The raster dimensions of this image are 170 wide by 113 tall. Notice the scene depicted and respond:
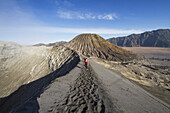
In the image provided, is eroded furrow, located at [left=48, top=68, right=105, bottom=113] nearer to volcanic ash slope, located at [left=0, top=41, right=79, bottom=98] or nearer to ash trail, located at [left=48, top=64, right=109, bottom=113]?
ash trail, located at [left=48, top=64, right=109, bottom=113]

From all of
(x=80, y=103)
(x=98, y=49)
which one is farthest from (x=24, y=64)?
(x=98, y=49)

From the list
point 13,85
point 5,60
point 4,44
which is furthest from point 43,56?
point 4,44

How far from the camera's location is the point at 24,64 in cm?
2447

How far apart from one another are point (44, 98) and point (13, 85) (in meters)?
18.9

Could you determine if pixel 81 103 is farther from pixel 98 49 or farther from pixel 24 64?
pixel 98 49

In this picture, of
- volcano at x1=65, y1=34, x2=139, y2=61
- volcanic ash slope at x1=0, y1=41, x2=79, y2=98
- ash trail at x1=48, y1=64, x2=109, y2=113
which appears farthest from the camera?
volcano at x1=65, y1=34, x2=139, y2=61

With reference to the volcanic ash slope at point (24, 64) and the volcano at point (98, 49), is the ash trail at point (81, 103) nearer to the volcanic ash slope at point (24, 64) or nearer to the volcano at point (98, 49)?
the volcanic ash slope at point (24, 64)

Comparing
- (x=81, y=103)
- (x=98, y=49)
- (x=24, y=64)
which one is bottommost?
(x=24, y=64)

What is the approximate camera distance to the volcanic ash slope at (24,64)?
19281 millimetres

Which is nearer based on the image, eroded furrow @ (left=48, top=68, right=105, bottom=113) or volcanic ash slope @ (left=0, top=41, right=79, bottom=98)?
eroded furrow @ (left=48, top=68, right=105, bottom=113)

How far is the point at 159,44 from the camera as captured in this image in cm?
11794

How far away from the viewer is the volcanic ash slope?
19281 millimetres

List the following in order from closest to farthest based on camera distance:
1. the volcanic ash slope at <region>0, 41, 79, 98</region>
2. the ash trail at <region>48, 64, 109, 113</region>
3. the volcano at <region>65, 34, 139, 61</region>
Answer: the ash trail at <region>48, 64, 109, 113</region> → the volcanic ash slope at <region>0, 41, 79, 98</region> → the volcano at <region>65, 34, 139, 61</region>

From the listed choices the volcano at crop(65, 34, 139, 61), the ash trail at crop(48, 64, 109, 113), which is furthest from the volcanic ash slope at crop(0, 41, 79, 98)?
the volcano at crop(65, 34, 139, 61)
